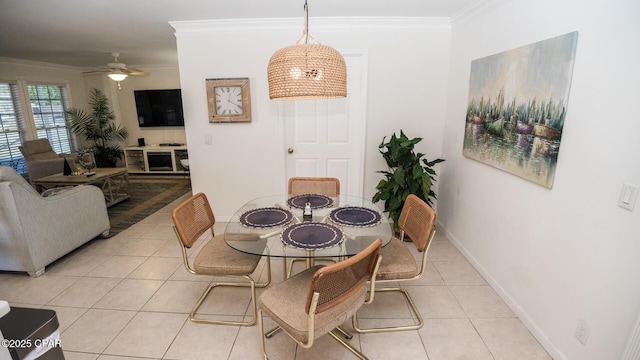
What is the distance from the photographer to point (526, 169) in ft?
6.39

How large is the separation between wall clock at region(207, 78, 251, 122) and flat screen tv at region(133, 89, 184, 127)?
342 centimetres

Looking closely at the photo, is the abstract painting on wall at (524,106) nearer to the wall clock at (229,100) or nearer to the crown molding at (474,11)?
the crown molding at (474,11)

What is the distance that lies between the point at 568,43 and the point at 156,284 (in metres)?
3.25

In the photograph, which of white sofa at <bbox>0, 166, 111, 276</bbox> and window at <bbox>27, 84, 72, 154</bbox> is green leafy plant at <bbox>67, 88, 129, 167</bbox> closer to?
window at <bbox>27, 84, 72, 154</bbox>

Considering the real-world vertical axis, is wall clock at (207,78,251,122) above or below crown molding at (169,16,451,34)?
below

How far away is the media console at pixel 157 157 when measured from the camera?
6203 mm

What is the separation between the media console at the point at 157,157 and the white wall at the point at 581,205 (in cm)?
580

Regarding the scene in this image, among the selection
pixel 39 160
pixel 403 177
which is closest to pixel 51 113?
pixel 39 160

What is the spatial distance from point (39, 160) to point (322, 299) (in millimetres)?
5762

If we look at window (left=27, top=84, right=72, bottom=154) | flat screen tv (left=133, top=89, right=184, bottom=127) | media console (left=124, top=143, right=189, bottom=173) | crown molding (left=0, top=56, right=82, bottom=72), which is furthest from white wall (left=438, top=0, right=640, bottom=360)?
window (left=27, top=84, right=72, bottom=154)

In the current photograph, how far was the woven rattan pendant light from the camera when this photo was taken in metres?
1.51

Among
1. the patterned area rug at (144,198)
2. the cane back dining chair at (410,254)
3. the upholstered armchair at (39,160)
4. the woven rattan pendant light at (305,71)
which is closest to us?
the woven rattan pendant light at (305,71)

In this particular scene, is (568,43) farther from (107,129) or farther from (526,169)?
(107,129)

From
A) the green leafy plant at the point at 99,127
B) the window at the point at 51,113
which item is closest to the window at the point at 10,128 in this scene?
the window at the point at 51,113
